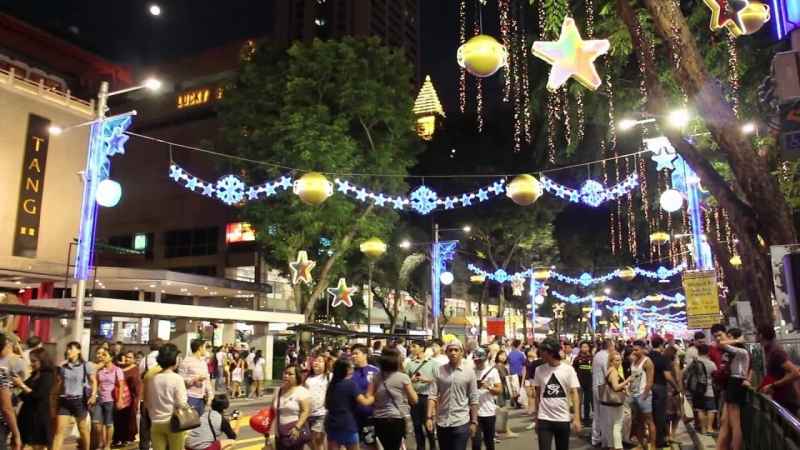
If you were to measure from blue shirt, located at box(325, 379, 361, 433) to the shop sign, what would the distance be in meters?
22.1

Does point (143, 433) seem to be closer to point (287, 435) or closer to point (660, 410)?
point (287, 435)

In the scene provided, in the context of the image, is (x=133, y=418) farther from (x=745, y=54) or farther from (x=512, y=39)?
(x=745, y=54)

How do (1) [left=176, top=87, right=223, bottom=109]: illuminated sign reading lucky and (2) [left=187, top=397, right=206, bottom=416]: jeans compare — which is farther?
(1) [left=176, top=87, right=223, bottom=109]: illuminated sign reading lucky

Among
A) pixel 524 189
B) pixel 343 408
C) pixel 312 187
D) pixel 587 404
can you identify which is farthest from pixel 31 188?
pixel 343 408

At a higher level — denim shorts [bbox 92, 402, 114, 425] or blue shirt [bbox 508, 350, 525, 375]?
blue shirt [bbox 508, 350, 525, 375]

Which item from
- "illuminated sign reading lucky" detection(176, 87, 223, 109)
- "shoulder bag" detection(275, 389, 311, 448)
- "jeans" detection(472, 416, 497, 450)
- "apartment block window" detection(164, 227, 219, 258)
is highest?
"illuminated sign reading lucky" detection(176, 87, 223, 109)

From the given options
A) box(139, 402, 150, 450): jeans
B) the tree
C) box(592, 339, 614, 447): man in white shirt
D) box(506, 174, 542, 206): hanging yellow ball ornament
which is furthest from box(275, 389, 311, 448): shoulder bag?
the tree

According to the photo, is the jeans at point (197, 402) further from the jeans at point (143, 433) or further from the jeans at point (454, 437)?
the jeans at point (454, 437)

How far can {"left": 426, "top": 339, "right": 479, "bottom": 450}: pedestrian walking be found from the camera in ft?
25.1

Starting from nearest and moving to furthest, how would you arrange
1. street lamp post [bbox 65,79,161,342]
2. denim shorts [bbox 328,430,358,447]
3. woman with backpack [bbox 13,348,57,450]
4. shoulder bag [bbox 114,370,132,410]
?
denim shorts [bbox 328,430,358,447] < woman with backpack [bbox 13,348,57,450] < shoulder bag [bbox 114,370,132,410] < street lamp post [bbox 65,79,161,342]

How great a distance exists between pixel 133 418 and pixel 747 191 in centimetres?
1083

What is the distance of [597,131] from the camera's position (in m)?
20.0

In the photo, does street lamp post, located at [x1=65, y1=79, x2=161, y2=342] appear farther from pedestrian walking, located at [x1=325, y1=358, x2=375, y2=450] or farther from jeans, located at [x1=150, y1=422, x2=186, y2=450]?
pedestrian walking, located at [x1=325, y1=358, x2=375, y2=450]

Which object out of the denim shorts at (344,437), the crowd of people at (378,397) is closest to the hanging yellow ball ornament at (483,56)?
the crowd of people at (378,397)
